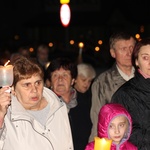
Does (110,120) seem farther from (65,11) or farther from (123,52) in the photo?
(65,11)

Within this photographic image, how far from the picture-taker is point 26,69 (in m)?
4.39

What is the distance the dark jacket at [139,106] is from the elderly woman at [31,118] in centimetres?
60

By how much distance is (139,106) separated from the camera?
4547 millimetres

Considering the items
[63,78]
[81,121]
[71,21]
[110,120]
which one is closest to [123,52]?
[63,78]

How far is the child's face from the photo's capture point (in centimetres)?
447

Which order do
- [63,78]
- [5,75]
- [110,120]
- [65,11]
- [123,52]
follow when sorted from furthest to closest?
[65,11]
[123,52]
[63,78]
[110,120]
[5,75]

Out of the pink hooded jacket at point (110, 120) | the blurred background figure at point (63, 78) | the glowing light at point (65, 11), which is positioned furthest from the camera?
the glowing light at point (65, 11)

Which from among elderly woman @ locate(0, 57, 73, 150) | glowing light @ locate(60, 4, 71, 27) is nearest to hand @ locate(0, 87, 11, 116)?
Answer: elderly woman @ locate(0, 57, 73, 150)

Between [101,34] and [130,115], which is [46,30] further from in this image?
[130,115]

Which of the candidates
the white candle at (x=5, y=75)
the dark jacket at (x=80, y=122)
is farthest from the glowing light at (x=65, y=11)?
the white candle at (x=5, y=75)

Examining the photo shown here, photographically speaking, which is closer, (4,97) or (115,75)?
(4,97)

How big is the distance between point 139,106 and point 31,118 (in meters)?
1.00

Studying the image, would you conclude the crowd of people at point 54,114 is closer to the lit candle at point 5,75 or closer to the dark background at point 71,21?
the lit candle at point 5,75

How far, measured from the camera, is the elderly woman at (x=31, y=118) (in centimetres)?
422
